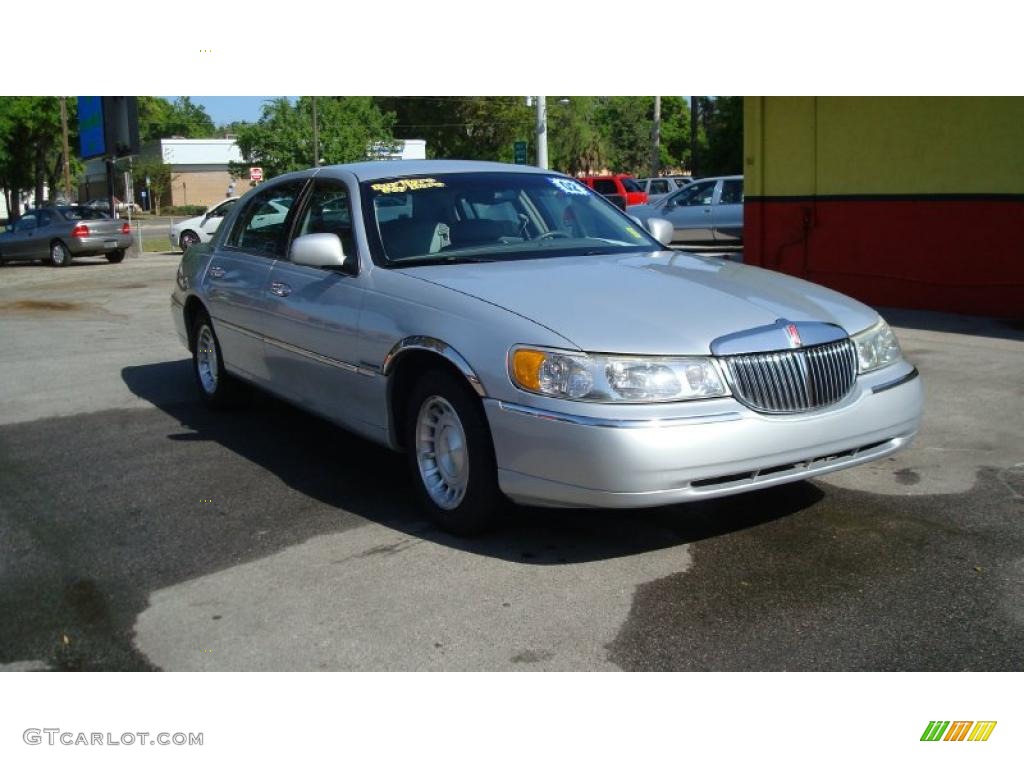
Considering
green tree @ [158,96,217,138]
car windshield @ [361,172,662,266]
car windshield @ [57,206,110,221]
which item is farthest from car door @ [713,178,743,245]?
green tree @ [158,96,217,138]

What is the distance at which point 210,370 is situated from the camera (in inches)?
294

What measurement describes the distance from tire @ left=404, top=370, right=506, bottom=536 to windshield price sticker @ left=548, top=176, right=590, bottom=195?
5.90 feet

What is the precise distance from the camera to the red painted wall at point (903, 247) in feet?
34.8

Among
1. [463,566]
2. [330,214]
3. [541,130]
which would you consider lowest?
[463,566]

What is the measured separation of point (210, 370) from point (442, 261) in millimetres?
2769

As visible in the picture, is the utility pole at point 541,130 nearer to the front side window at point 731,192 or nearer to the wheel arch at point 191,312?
the front side window at point 731,192

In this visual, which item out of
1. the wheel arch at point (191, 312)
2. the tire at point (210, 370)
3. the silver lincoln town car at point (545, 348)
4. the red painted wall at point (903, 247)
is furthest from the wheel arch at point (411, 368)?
the red painted wall at point (903, 247)

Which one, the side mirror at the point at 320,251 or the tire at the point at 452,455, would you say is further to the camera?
the side mirror at the point at 320,251

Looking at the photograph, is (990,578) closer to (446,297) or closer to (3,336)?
(446,297)

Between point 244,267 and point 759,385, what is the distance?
3512 millimetres

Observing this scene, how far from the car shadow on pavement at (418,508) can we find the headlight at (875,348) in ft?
2.49

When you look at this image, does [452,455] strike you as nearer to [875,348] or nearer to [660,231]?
[875,348]

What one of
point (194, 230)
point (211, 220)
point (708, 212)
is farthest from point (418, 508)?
point (194, 230)

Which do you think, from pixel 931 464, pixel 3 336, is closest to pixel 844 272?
pixel 931 464
